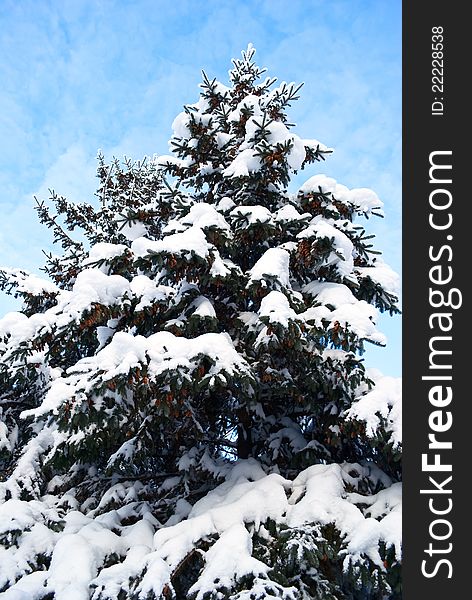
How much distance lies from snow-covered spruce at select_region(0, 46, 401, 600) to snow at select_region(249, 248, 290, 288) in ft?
0.08

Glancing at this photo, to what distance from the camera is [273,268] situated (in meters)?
5.43

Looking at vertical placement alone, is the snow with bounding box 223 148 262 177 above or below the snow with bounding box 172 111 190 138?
below

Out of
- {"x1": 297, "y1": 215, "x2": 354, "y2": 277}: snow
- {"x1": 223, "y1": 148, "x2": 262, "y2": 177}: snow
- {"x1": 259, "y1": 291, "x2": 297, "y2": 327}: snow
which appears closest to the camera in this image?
{"x1": 259, "y1": 291, "x2": 297, "y2": 327}: snow

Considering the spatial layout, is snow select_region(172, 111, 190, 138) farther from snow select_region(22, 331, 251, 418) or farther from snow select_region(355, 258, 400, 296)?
snow select_region(22, 331, 251, 418)

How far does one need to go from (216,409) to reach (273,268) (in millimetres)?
A: 2296

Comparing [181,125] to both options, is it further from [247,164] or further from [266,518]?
[266,518]

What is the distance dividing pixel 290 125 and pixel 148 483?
22.8 feet

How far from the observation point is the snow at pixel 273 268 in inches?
211

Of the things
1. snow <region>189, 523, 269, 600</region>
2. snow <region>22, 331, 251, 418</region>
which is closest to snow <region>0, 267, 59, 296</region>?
snow <region>22, 331, 251, 418</region>

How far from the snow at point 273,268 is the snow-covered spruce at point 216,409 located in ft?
0.08

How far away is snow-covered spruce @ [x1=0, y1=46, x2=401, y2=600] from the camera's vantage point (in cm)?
400

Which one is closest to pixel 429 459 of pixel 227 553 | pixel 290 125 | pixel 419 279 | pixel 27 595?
pixel 419 279

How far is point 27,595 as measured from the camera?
3.81 m

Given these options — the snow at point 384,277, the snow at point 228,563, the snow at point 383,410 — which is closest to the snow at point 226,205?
the snow at point 384,277
